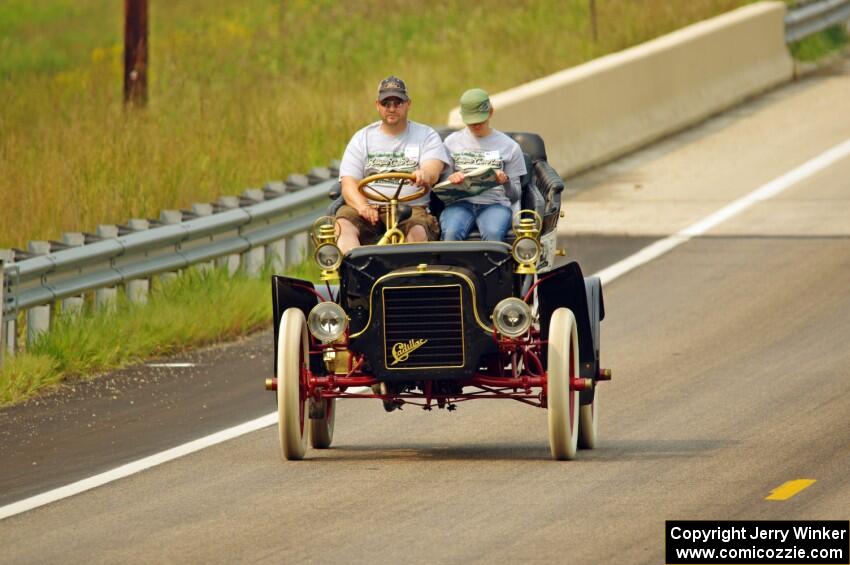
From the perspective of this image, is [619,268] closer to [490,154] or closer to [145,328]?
[145,328]

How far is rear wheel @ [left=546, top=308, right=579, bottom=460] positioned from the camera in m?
10.3

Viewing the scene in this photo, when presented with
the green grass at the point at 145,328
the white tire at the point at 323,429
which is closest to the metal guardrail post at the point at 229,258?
the green grass at the point at 145,328

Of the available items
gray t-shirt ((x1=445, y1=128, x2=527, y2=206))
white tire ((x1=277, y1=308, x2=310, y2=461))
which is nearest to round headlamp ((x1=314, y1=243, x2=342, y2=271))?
white tire ((x1=277, y1=308, x2=310, y2=461))

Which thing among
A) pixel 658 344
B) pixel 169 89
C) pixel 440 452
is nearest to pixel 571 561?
pixel 440 452

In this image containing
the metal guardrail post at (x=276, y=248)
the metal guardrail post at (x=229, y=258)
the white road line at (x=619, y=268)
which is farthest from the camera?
the metal guardrail post at (x=276, y=248)

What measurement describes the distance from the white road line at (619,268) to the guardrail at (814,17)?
16.1ft

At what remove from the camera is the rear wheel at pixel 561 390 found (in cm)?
1027

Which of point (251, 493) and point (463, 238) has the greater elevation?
point (463, 238)

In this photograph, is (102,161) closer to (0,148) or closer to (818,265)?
(0,148)

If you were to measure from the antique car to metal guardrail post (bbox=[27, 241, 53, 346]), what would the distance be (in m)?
3.16

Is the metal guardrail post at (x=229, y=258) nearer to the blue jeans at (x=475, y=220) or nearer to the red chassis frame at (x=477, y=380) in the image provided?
the blue jeans at (x=475, y=220)

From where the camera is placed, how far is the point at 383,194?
37.2ft

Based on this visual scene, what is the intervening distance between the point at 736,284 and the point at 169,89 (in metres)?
10.8

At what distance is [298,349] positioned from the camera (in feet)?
34.3
